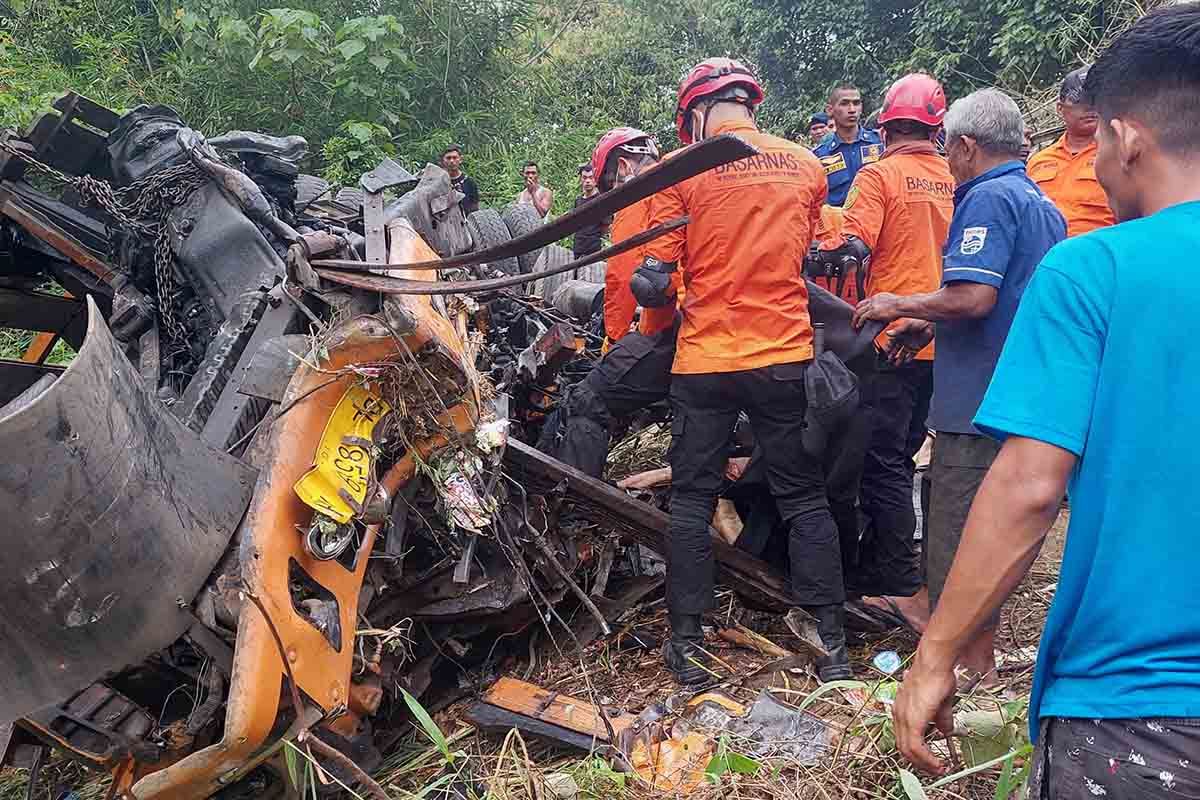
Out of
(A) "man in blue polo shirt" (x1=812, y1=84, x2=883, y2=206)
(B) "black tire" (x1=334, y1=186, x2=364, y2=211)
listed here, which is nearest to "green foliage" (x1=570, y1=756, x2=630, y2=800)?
(B) "black tire" (x1=334, y1=186, x2=364, y2=211)

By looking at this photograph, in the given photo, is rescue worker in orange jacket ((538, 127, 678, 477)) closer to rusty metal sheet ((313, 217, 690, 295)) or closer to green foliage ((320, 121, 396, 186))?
rusty metal sheet ((313, 217, 690, 295))

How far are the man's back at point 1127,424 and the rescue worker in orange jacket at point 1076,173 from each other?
3.07m

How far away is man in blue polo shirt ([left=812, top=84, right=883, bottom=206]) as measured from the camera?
620cm

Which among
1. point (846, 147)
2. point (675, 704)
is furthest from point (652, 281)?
point (846, 147)

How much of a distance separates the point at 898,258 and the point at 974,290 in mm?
1017

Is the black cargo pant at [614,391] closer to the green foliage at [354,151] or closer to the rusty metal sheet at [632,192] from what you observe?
the rusty metal sheet at [632,192]

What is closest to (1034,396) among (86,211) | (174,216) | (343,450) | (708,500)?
(343,450)

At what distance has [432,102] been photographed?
12.1m

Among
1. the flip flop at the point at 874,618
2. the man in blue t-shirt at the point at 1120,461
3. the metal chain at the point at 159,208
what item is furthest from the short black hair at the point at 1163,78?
the metal chain at the point at 159,208

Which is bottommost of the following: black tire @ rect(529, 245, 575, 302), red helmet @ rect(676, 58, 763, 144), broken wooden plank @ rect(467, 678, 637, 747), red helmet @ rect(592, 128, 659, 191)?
broken wooden plank @ rect(467, 678, 637, 747)

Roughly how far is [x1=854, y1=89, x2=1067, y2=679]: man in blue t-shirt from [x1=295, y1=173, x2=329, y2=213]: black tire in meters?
2.70

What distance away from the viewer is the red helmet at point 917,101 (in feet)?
13.1

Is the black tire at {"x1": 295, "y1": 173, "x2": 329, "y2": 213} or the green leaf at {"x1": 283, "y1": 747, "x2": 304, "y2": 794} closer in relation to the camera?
the green leaf at {"x1": 283, "y1": 747, "x2": 304, "y2": 794}

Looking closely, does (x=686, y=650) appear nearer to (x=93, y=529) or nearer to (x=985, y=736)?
(x=985, y=736)
